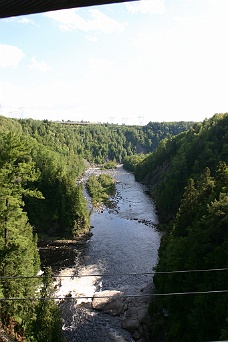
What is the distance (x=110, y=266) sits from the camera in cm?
3559

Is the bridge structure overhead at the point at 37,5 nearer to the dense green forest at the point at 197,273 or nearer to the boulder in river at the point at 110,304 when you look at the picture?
the dense green forest at the point at 197,273

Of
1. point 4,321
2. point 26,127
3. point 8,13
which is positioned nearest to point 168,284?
point 4,321

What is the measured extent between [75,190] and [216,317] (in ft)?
108

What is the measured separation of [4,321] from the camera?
20797mm

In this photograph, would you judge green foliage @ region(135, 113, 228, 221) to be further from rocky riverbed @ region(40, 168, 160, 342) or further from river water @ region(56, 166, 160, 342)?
rocky riverbed @ region(40, 168, 160, 342)

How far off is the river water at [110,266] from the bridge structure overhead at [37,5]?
8.03 m

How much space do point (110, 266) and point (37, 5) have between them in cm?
3428

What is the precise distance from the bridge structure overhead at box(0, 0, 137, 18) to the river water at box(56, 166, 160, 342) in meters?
8.03

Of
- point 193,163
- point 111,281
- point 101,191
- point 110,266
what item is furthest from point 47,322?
point 101,191

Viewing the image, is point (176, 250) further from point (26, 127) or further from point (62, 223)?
point (26, 127)

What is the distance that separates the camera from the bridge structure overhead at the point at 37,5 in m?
3.87

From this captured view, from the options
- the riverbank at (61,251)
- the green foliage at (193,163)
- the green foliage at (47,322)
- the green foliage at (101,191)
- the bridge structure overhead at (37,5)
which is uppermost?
the bridge structure overhead at (37,5)

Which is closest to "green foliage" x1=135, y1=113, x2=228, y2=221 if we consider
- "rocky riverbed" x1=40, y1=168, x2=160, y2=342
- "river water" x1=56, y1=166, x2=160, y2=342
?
"river water" x1=56, y1=166, x2=160, y2=342

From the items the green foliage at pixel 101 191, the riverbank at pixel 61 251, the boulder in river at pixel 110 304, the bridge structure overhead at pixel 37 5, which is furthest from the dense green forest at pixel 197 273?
the green foliage at pixel 101 191
